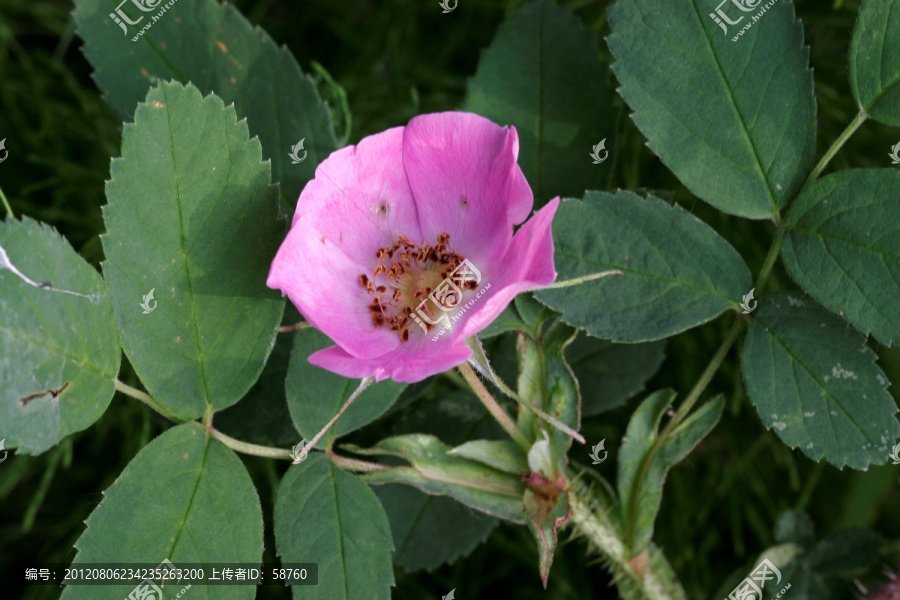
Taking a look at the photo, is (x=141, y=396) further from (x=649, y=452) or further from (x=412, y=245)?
(x=649, y=452)

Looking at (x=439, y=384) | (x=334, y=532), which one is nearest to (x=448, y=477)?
(x=334, y=532)

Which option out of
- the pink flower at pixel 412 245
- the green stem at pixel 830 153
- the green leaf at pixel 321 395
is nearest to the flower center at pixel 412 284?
the pink flower at pixel 412 245

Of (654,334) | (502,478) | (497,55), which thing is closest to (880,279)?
(654,334)

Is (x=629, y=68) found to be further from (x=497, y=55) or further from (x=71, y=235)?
(x=71, y=235)

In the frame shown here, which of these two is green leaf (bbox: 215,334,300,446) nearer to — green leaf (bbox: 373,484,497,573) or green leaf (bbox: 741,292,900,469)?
green leaf (bbox: 373,484,497,573)

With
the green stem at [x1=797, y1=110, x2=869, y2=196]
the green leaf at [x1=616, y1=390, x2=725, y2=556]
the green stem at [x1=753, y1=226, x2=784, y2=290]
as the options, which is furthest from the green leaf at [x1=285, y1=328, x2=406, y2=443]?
the green stem at [x1=797, y1=110, x2=869, y2=196]

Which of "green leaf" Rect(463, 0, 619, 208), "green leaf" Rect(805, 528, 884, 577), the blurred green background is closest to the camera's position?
"green leaf" Rect(463, 0, 619, 208)

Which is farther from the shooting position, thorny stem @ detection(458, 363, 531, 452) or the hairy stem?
the hairy stem

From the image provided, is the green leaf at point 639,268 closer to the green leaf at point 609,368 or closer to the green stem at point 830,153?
the green stem at point 830,153
